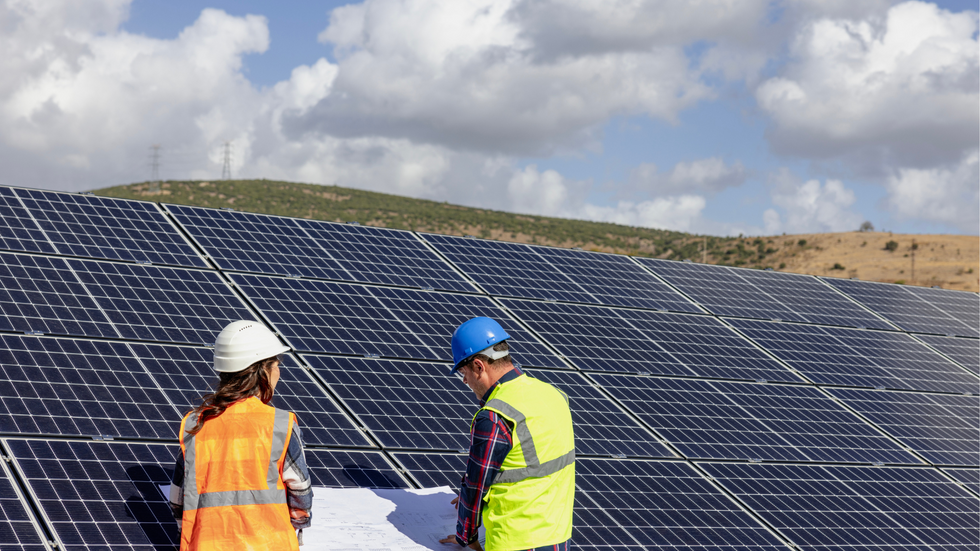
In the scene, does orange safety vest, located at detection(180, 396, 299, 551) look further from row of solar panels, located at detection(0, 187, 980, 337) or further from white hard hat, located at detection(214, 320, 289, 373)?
row of solar panels, located at detection(0, 187, 980, 337)

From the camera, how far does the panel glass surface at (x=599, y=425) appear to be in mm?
11336

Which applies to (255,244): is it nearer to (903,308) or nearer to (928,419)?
(928,419)

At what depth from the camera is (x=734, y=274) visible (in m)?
20.7

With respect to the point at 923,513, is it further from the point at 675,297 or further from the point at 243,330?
the point at 243,330

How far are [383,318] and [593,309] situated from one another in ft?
15.4

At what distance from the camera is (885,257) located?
92750mm

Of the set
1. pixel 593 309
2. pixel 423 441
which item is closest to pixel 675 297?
pixel 593 309

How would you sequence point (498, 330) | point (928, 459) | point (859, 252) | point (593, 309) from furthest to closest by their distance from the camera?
point (859, 252), point (593, 309), point (928, 459), point (498, 330)

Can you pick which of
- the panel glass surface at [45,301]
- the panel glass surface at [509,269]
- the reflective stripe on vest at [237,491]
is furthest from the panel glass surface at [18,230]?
the reflective stripe on vest at [237,491]

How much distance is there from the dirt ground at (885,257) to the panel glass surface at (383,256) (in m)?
76.5

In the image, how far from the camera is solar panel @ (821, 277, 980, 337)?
20.4 m

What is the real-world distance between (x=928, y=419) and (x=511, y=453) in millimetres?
12565

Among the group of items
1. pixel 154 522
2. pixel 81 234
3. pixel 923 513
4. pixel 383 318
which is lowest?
pixel 923 513

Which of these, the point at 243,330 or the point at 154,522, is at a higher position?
the point at 243,330
